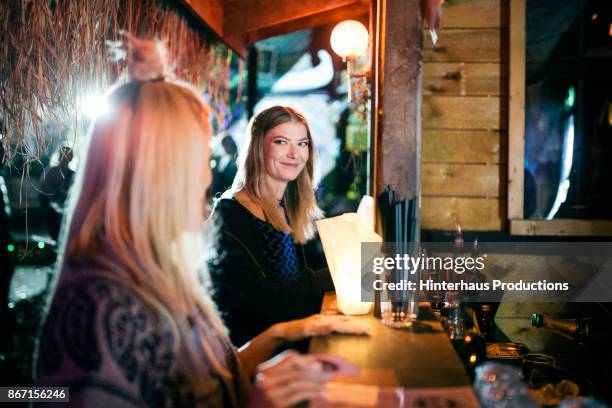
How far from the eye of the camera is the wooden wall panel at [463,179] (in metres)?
3.39

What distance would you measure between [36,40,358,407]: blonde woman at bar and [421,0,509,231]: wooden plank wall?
216cm

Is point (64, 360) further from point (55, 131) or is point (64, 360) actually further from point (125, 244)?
point (55, 131)

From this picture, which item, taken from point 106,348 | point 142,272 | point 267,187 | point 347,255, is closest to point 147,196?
point 142,272

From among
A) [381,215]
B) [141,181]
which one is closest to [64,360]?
[141,181]

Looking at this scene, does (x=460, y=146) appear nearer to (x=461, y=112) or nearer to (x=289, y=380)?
(x=461, y=112)

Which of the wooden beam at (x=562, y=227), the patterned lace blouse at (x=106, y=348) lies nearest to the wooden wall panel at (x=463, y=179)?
the wooden beam at (x=562, y=227)

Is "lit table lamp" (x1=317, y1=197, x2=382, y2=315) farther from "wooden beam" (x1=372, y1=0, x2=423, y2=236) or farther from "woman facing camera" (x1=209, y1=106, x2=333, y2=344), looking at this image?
"woman facing camera" (x1=209, y1=106, x2=333, y2=344)

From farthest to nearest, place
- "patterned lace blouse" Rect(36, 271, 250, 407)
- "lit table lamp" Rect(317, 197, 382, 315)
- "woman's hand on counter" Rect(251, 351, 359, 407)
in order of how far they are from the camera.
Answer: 1. "lit table lamp" Rect(317, 197, 382, 315)
2. "woman's hand on counter" Rect(251, 351, 359, 407)
3. "patterned lace blouse" Rect(36, 271, 250, 407)

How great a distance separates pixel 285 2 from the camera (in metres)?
4.52

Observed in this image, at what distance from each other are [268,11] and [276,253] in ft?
8.37

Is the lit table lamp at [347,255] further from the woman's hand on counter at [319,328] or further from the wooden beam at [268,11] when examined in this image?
the wooden beam at [268,11]

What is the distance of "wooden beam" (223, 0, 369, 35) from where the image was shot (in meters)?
4.51

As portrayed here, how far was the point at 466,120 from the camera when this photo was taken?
11.1 feet

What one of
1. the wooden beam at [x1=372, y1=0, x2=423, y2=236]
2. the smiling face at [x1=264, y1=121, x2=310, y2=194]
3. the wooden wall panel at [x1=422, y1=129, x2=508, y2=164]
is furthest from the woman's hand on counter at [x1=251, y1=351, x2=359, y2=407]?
the wooden wall panel at [x1=422, y1=129, x2=508, y2=164]
